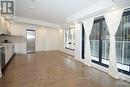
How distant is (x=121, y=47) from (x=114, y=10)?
55.4 inches

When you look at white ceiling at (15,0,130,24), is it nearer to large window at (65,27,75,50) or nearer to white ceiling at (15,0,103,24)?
white ceiling at (15,0,103,24)

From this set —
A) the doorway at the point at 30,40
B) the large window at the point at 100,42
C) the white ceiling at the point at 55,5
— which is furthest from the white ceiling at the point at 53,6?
the doorway at the point at 30,40

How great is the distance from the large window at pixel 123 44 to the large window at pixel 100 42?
0.60 metres

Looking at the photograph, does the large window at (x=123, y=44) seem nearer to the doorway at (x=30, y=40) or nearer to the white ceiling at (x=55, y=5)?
the white ceiling at (x=55, y=5)

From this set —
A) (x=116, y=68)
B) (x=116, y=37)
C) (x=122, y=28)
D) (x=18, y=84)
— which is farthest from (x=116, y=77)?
(x=18, y=84)

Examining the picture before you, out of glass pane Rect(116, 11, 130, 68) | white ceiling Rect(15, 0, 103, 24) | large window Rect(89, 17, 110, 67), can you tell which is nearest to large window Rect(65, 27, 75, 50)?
white ceiling Rect(15, 0, 103, 24)

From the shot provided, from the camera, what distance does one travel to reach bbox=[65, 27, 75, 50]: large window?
9.79 metres

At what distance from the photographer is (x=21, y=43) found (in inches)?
400

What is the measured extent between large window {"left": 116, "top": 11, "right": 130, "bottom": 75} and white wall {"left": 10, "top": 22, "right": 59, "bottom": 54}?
7.98m

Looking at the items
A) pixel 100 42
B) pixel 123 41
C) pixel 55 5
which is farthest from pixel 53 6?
pixel 123 41

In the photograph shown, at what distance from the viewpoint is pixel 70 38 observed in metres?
10.4

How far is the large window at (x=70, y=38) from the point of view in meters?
9.79

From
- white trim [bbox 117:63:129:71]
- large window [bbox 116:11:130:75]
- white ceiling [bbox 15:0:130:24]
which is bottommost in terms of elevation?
white trim [bbox 117:63:129:71]

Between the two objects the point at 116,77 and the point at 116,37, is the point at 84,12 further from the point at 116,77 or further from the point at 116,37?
the point at 116,77
